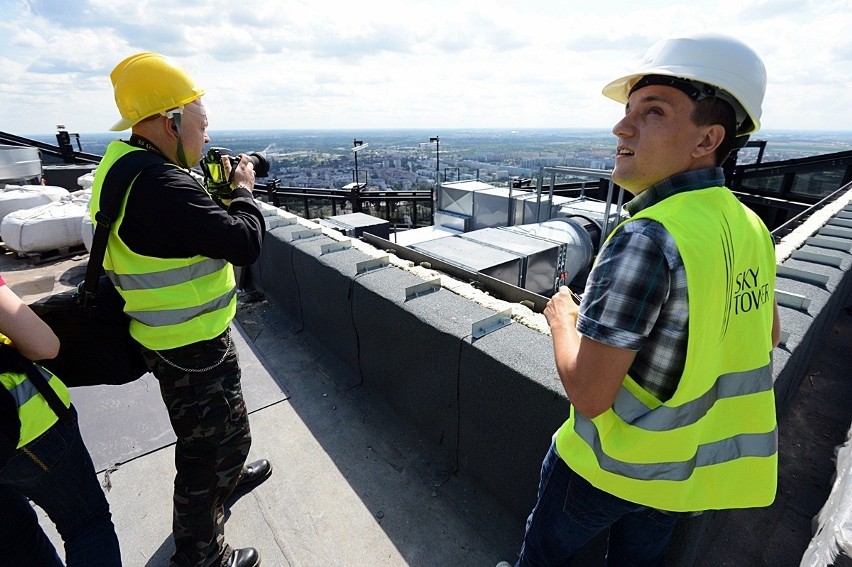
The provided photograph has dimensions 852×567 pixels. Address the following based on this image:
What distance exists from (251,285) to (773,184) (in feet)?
60.2

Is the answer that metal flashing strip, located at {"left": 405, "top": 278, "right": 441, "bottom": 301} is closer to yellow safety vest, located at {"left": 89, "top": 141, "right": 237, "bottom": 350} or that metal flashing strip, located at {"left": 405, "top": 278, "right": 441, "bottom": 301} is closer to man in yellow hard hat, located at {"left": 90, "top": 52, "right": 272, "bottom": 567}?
man in yellow hard hat, located at {"left": 90, "top": 52, "right": 272, "bottom": 567}

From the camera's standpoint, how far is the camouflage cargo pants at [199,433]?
2334 mm

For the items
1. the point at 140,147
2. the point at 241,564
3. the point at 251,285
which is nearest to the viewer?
the point at 140,147

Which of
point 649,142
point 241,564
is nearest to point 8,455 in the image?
point 241,564

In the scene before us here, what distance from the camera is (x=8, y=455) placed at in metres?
1.62

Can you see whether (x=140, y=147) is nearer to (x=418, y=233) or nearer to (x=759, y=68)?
(x=759, y=68)

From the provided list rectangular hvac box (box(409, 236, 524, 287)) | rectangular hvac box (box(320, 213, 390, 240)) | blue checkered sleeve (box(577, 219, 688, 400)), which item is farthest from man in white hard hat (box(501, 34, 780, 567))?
rectangular hvac box (box(320, 213, 390, 240))

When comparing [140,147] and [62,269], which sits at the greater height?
[140,147]

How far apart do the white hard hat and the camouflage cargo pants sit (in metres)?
2.47

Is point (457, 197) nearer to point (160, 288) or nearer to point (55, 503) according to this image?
point (160, 288)

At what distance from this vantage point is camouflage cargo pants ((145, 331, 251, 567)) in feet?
7.66

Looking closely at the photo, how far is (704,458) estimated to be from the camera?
144cm

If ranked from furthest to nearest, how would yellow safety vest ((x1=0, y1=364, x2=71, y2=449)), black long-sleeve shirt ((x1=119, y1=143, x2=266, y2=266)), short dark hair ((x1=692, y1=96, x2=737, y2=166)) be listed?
black long-sleeve shirt ((x1=119, y1=143, x2=266, y2=266)) → yellow safety vest ((x1=0, y1=364, x2=71, y2=449)) → short dark hair ((x1=692, y1=96, x2=737, y2=166))

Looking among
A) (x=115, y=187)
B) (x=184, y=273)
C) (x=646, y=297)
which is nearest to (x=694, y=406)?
(x=646, y=297)
